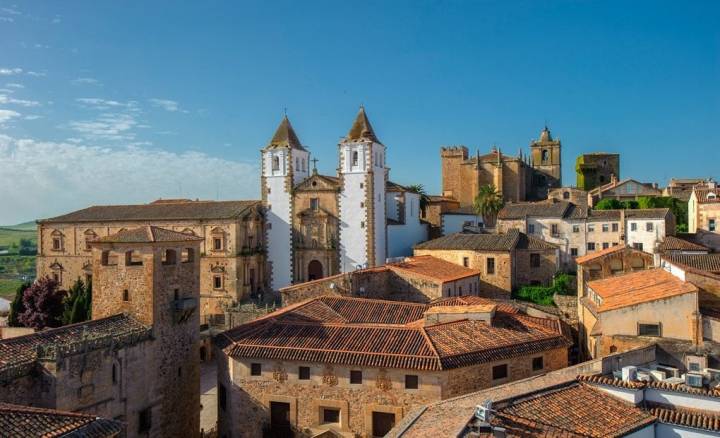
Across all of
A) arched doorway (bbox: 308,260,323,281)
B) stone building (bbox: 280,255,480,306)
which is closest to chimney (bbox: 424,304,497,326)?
stone building (bbox: 280,255,480,306)

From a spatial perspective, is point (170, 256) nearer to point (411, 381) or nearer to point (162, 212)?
point (411, 381)

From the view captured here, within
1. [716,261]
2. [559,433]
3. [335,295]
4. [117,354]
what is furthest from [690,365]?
→ [117,354]

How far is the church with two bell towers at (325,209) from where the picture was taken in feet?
139

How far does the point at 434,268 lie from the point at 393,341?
49.4 ft

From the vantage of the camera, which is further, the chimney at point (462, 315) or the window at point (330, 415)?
the chimney at point (462, 315)

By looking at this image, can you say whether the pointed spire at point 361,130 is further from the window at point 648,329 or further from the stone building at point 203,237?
the window at point 648,329

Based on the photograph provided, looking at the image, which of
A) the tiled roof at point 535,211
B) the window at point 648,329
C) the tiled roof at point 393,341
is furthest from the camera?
the tiled roof at point 535,211

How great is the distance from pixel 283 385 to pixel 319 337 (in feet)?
7.17

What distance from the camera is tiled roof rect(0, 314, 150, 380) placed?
1733cm

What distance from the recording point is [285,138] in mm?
44969

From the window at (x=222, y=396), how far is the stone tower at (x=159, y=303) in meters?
1.11

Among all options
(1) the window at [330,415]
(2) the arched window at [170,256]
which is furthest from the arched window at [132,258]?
(1) the window at [330,415]

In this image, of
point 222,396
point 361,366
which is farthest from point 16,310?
point 361,366

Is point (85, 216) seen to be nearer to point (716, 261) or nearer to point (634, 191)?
point (716, 261)
